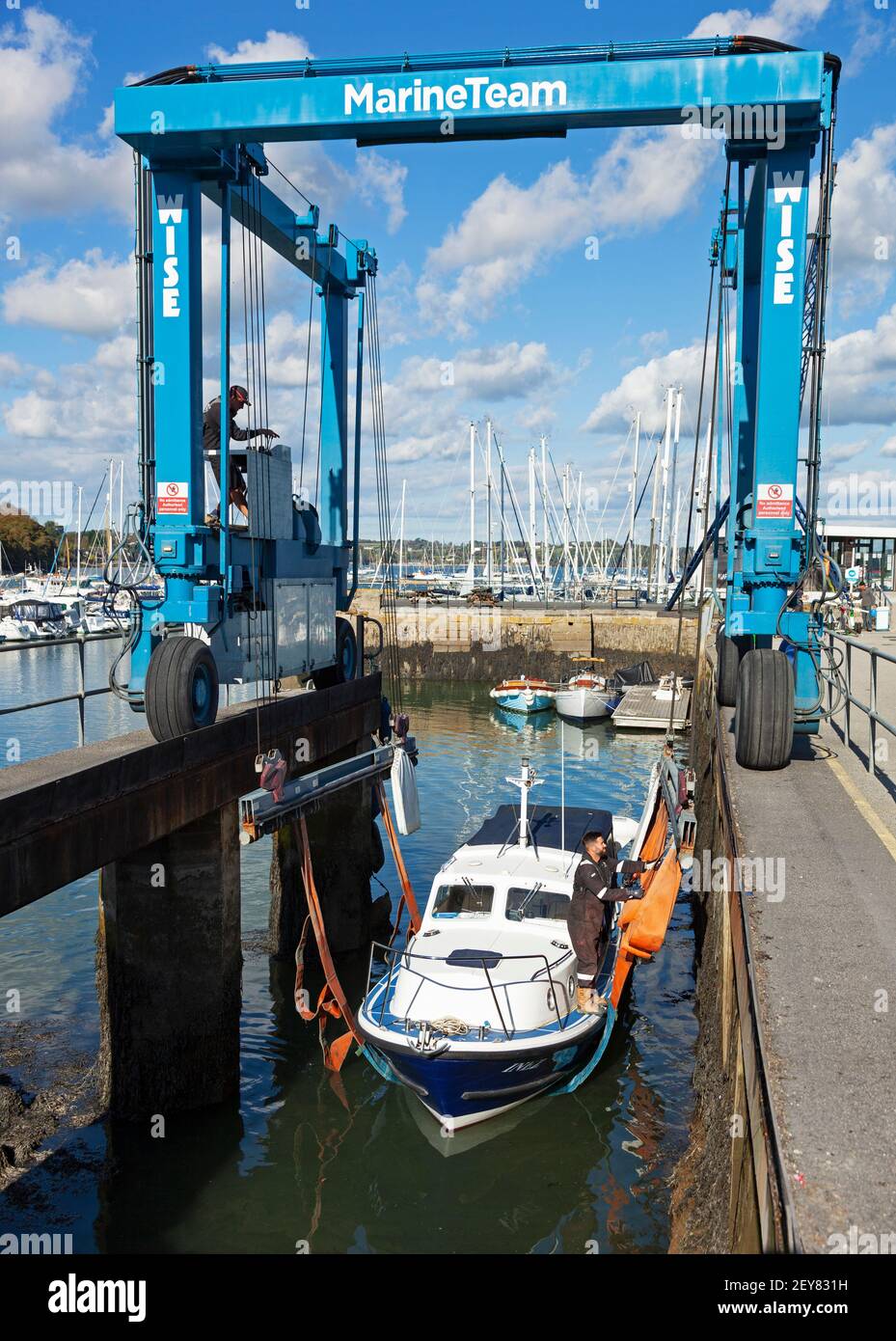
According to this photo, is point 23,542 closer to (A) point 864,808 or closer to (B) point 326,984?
(B) point 326,984

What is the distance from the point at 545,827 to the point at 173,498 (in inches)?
269

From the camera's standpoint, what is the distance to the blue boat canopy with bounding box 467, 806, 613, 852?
49.2 feet

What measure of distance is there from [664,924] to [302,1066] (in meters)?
5.31

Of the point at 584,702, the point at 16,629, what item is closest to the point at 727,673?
the point at 584,702

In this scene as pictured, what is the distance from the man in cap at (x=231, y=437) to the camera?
14.5 meters

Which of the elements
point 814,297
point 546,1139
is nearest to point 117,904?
point 546,1139

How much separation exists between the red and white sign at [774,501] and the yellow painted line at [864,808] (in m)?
3.12

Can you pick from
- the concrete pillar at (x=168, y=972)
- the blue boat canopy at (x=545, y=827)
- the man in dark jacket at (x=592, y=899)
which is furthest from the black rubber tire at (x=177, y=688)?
the man in dark jacket at (x=592, y=899)

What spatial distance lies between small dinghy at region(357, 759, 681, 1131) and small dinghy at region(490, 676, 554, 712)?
30903mm

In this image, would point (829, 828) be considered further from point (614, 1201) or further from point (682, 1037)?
point (682, 1037)

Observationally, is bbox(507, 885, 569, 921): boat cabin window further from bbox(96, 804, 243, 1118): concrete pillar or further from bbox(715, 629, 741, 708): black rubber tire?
bbox(715, 629, 741, 708): black rubber tire

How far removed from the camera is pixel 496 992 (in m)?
11.4

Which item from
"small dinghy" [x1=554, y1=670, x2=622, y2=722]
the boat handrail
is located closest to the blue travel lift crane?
the boat handrail
